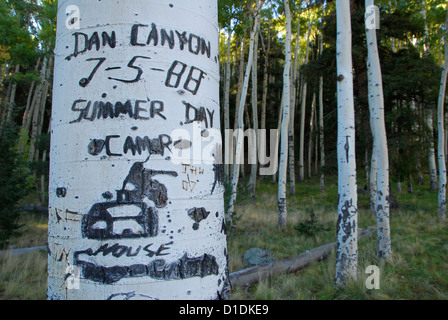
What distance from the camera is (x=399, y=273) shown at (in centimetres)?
501

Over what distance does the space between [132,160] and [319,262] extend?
5.77 meters

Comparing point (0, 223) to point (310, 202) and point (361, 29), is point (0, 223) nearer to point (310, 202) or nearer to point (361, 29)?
point (310, 202)

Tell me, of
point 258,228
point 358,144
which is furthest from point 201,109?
point 358,144

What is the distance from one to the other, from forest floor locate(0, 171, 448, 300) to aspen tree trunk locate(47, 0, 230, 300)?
2.36 metres

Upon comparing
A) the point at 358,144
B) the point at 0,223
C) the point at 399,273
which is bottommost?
the point at 399,273

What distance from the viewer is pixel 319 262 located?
5906 millimetres

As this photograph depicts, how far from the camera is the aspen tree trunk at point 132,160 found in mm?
929

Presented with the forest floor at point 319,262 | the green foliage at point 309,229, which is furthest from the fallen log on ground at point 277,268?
the green foliage at point 309,229

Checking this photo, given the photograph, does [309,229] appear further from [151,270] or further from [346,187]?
[151,270]

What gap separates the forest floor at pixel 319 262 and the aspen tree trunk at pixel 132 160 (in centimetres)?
236

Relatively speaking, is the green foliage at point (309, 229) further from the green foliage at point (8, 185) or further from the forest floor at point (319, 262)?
the green foliage at point (8, 185)

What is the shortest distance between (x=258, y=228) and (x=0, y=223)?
6587 millimetres

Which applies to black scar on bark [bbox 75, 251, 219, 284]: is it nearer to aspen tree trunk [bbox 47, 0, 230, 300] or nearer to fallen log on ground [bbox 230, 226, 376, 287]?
aspen tree trunk [bbox 47, 0, 230, 300]

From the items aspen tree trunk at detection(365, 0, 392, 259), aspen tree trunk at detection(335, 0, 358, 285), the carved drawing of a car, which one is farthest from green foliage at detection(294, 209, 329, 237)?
the carved drawing of a car
